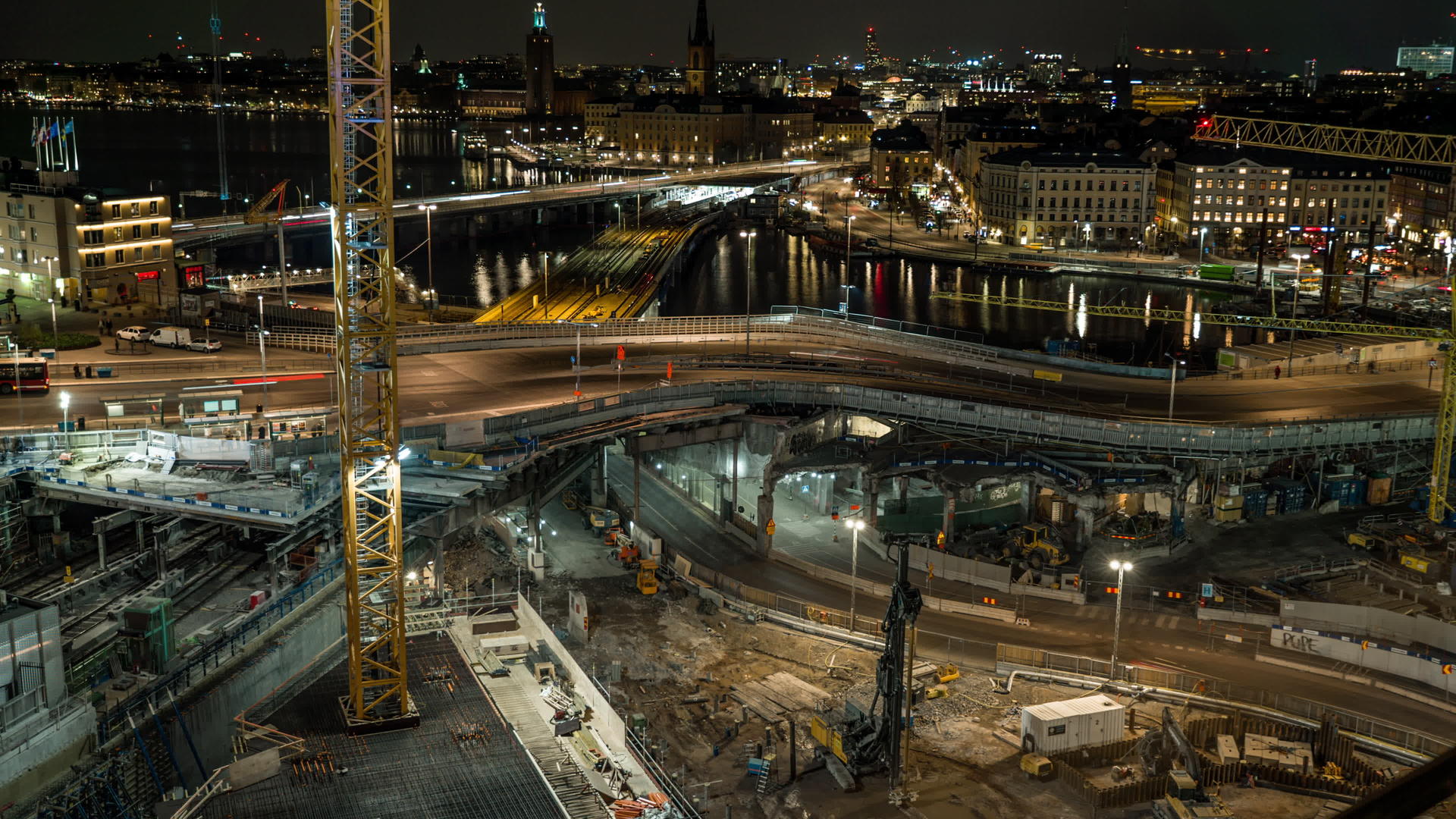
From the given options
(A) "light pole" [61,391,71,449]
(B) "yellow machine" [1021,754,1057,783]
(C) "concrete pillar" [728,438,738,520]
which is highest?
(A) "light pole" [61,391,71,449]

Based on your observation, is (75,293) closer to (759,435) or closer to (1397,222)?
(759,435)

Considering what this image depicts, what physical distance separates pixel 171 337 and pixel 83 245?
11.2 m

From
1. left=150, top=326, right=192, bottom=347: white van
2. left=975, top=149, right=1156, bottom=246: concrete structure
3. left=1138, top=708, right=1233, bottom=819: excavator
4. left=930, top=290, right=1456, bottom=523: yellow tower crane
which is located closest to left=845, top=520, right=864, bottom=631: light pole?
left=1138, top=708, right=1233, bottom=819: excavator

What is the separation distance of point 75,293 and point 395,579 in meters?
45.4

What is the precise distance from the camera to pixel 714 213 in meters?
149

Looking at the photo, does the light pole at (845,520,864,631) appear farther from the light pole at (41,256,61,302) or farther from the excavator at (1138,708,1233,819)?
the light pole at (41,256,61,302)

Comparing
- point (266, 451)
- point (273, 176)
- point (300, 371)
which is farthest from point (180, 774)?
point (273, 176)

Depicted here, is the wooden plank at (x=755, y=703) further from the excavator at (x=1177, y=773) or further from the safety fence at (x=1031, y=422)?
the safety fence at (x=1031, y=422)

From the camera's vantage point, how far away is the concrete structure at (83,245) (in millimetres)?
62344

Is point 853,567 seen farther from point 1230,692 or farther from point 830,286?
point 830,286

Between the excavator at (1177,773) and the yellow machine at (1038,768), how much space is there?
6.56ft

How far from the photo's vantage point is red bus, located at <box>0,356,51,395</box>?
46.2 meters

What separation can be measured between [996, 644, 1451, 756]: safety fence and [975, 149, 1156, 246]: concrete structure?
91051mm

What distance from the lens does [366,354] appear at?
83.0 ft
